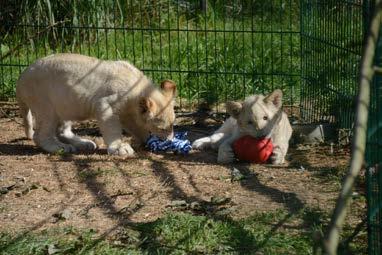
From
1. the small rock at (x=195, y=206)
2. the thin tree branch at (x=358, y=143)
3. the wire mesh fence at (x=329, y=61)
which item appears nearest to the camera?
the thin tree branch at (x=358, y=143)

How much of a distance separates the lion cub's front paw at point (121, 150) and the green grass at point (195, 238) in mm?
1803

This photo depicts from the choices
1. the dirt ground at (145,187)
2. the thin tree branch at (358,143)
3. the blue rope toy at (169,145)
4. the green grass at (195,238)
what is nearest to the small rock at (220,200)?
the dirt ground at (145,187)

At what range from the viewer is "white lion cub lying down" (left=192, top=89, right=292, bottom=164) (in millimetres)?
6375

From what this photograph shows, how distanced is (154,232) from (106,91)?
96.1 inches

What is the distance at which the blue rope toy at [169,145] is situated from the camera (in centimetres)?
693

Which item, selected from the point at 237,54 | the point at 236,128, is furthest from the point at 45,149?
the point at 237,54

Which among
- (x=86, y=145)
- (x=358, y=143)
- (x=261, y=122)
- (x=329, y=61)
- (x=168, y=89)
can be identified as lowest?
(x=86, y=145)

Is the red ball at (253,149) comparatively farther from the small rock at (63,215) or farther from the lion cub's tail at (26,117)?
the lion cub's tail at (26,117)

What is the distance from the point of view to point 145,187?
586 cm

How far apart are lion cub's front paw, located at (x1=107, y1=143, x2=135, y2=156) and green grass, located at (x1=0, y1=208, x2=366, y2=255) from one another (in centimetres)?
180

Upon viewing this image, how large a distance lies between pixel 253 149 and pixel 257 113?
0.97 feet

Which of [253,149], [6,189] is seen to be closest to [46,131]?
[6,189]

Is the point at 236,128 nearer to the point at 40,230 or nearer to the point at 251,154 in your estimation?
the point at 251,154

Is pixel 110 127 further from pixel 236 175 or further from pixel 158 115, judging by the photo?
pixel 236 175
